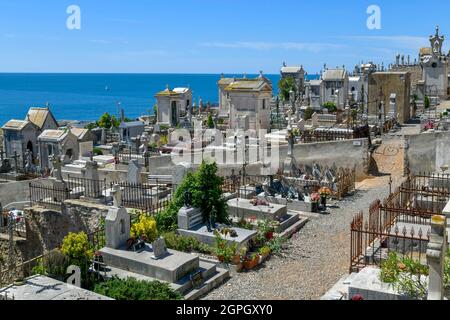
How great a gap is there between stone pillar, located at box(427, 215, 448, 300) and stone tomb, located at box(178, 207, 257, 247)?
6.13 m

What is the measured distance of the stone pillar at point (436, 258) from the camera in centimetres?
736

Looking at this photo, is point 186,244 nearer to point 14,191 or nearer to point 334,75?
point 14,191

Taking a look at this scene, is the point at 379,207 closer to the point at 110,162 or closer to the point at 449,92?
the point at 110,162

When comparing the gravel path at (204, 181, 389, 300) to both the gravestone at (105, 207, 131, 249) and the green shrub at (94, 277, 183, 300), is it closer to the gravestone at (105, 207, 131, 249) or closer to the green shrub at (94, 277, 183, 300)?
the green shrub at (94, 277, 183, 300)

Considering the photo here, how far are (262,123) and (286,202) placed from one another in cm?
1582

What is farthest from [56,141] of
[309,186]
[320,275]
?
[320,275]

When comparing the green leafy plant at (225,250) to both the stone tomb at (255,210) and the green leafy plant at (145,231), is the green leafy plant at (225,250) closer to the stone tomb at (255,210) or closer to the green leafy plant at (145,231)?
the green leafy plant at (145,231)

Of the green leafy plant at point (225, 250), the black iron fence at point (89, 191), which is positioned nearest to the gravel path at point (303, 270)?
the green leafy plant at point (225, 250)

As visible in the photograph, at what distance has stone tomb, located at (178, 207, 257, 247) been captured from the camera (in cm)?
1328

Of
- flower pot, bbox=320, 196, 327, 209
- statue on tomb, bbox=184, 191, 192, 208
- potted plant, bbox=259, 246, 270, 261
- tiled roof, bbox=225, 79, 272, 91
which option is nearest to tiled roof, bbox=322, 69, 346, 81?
tiled roof, bbox=225, 79, 272, 91

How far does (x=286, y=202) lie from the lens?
16969mm

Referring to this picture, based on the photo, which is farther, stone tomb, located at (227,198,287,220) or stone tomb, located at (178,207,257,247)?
stone tomb, located at (227,198,287,220)

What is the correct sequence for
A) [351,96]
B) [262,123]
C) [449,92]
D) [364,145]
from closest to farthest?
[364,145]
[262,123]
[351,96]
[449,92]

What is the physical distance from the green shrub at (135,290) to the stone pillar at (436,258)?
193 inches
